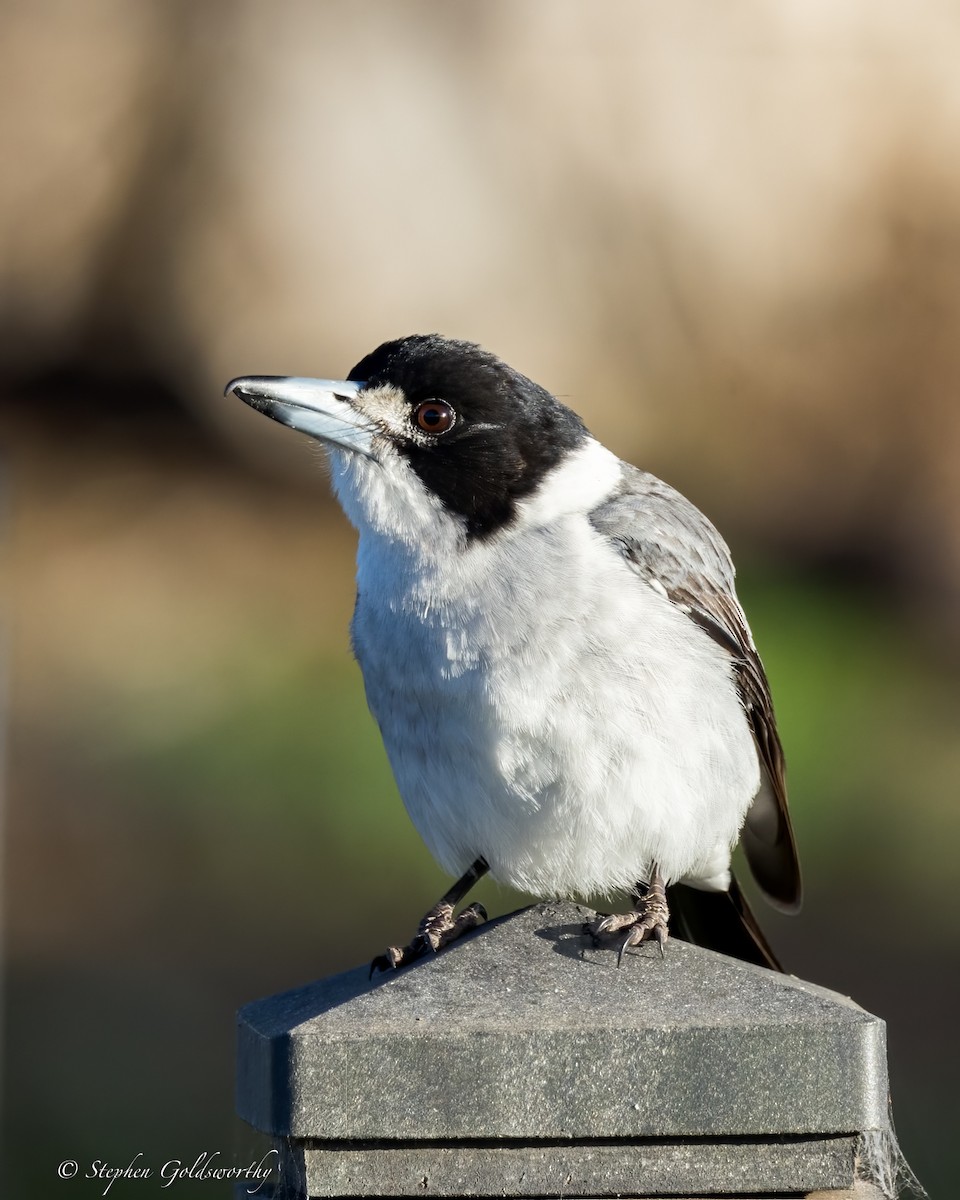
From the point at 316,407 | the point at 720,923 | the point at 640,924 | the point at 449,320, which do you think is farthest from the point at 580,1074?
the point at 449,320

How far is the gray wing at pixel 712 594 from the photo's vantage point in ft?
9.37

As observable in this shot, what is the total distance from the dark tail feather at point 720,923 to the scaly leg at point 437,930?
2.36 ft

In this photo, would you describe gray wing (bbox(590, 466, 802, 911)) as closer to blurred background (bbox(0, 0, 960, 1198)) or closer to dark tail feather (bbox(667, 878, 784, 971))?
dark tail feather (bbox(667, 878, 784, 971))

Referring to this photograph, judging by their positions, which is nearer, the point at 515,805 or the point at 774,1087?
the point at 774,1087

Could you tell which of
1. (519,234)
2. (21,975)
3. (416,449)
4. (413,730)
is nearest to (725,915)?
(413,730)

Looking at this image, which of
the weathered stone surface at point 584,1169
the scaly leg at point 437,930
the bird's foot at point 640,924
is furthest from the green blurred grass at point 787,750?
the weathered stone surface at point 584,1169

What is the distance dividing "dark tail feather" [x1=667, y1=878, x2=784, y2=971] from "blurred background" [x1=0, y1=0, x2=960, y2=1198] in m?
4.55

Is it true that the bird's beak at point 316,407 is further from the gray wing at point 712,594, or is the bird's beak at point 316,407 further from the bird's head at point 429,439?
the gray wing at point 712,594

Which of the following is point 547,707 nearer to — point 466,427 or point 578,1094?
point 466,427

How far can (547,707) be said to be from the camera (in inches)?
97.5

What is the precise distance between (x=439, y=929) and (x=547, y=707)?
42 centimetres

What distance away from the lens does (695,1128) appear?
161 cm

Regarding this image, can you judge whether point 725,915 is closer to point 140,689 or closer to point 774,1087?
point 774,1087

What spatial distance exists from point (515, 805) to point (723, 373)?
6.80 meters
